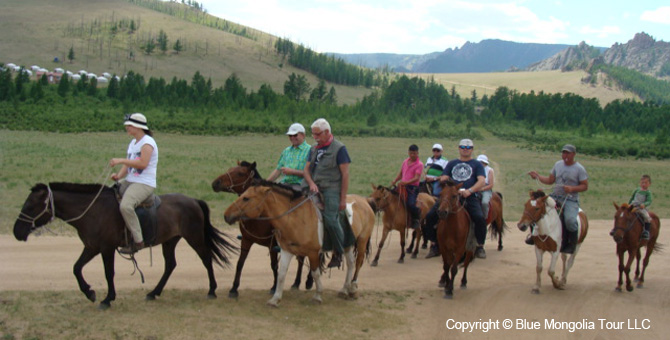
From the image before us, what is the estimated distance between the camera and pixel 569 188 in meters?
10.6

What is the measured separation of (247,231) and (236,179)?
1.05 metres

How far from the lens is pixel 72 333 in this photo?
22.9 ft

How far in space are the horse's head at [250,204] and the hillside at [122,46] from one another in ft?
391

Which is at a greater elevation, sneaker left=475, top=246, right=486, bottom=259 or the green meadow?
sneaker left=475, top=246, right=486, bottom=259

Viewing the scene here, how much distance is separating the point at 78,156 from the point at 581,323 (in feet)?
100

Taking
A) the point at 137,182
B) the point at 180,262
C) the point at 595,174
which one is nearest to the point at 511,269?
the point at 180,262

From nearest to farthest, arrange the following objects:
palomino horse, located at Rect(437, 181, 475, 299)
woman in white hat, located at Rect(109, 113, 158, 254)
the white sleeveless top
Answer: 1. woman in white hat, located at Rect(109, 113, 158, 254)
2. the white sleeveless top
3. palomino horse, located at Rect(437, 181, 475, 299)

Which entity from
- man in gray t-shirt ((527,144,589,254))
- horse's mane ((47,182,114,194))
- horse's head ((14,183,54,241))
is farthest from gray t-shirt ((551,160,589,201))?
horse's head ((14,183,54,241))

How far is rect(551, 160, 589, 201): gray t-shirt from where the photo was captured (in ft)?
35.4

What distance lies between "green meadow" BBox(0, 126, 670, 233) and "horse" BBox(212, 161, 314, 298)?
2.96 meters

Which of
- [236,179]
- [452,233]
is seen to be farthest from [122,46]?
[452,233]

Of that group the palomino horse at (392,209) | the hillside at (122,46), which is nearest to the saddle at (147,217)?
the palomino horse at (392,209)

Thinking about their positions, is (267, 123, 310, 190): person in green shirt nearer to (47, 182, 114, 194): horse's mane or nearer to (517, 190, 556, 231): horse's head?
(47, 182, 114, 194): horse's mane

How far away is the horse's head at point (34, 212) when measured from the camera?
7.52 metres
